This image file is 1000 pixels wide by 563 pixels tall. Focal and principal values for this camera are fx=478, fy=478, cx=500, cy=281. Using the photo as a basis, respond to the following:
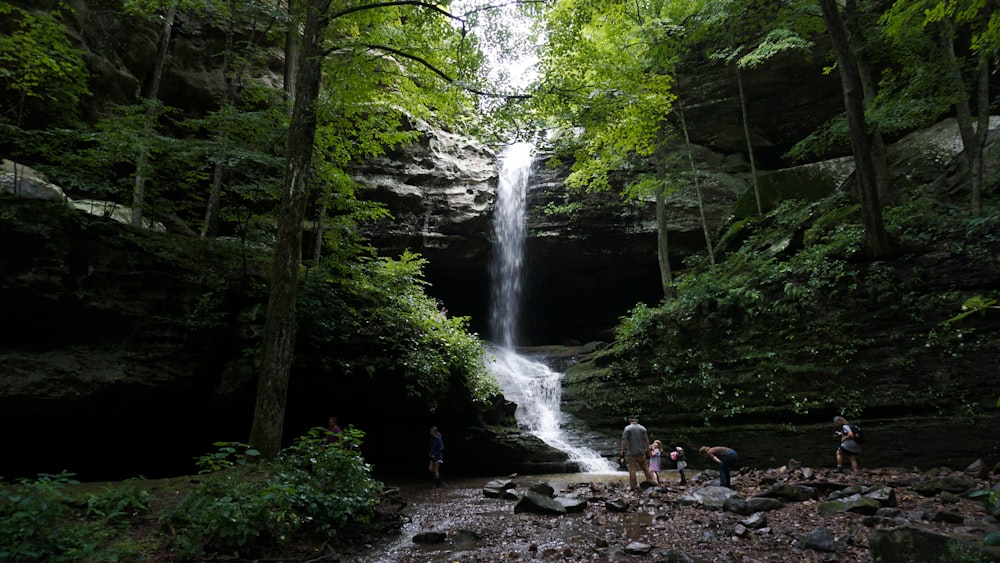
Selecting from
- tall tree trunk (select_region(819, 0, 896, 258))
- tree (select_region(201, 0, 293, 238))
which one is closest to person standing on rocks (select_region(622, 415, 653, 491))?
tall tree trunk (select_region(819, 0, 896, 258))

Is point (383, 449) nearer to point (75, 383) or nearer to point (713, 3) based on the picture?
point (75, 383)

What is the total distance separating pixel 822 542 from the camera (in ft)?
14.9

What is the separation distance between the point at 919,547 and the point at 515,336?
22.2 m

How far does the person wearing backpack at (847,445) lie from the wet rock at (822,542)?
552 cm

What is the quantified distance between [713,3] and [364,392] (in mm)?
14819

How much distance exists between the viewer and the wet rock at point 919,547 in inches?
117

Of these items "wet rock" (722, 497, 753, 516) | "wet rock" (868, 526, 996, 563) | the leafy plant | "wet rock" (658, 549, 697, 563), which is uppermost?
the leafy plant

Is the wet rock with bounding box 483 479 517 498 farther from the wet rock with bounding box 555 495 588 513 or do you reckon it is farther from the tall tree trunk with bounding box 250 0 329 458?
the tall tree trunk with bounding box 250 0 329 458

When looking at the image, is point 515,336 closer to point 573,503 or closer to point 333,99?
point 333,99

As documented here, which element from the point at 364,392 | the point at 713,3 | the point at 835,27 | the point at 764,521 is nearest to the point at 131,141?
the point at 364,392

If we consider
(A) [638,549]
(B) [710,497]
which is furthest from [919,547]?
(B) [710,497]

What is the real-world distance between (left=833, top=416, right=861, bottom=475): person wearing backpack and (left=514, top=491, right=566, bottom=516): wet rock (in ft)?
19.7

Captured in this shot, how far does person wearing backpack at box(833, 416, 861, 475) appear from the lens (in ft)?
→ 30.0

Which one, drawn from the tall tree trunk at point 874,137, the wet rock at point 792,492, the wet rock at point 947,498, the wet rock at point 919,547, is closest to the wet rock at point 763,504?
the wet rock at point 792,492
